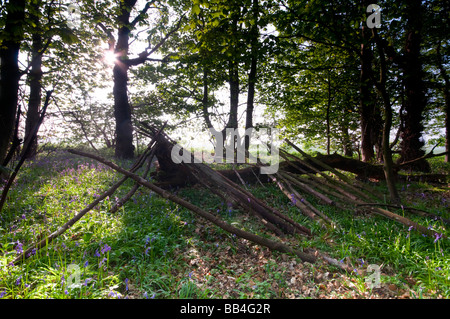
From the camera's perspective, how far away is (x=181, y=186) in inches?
271

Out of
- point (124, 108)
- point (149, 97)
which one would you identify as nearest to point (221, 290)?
point (124, 108)

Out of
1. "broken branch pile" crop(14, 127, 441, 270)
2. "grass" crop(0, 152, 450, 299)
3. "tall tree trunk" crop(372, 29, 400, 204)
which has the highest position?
"tall tree trunk" crop(372, 29, 400, 204)

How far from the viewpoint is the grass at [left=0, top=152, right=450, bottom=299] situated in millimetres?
2447

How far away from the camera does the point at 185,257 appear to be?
325cm

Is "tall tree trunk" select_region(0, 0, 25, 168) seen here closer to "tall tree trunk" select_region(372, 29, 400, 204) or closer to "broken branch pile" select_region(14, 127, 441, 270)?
"broken branch pile" select_region(14, 127, 441, 270)

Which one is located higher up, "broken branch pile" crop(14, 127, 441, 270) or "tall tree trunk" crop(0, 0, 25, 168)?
"tall tree trunk" crop(0, 0, 25, 168)

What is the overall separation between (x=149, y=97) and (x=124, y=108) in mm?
2970

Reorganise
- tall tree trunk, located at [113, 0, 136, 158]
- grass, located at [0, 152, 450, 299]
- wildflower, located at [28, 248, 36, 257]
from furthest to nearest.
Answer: tall tree trunk, located at [113, 0, 136, 158]
wildflower, located at [28, 248, 36, 257]
grass, located at [0, 152, 450, 299]

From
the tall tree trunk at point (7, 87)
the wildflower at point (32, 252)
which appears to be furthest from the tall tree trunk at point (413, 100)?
the tall tree trunk at point (7, 87)

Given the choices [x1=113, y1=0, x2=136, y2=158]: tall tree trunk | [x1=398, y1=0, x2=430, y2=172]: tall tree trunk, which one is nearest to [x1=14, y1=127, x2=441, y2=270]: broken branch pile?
[x1=398, y1=0, x2=430, y2=172]: tall tree trunk

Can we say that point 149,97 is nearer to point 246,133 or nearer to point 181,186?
point 246,133

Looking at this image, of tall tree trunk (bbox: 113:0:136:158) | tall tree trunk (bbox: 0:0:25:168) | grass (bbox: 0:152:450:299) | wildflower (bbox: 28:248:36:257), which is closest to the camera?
grass (bbox: 0:152:450:299)

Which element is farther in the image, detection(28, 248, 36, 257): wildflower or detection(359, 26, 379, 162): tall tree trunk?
detection(359, 26, 379, 162): tall tree trunk

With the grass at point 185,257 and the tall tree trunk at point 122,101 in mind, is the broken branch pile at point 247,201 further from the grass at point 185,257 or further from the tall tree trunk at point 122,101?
the tall tree trunk at point 122,101
